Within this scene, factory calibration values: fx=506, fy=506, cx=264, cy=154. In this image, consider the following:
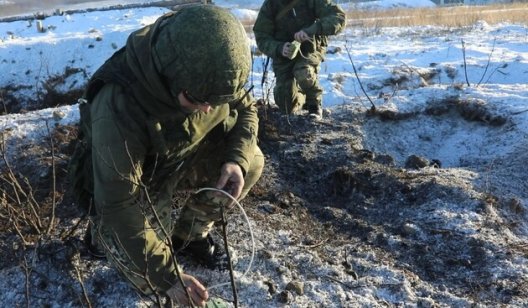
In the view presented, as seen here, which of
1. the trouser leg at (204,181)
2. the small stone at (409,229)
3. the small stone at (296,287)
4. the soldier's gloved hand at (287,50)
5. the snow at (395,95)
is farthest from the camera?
the soldier's gloved hand at (287,50)

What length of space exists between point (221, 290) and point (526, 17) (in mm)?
13634

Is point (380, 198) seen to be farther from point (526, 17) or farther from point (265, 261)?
point (526, 17)

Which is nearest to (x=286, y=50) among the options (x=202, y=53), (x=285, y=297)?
(x=285, y=297)

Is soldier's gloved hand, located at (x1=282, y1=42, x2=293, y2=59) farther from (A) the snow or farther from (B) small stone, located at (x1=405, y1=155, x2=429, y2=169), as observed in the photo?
(B) small stone, located at (x1=405, y1=155, x2=429, y2=169)

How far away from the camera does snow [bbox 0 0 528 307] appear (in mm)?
2758

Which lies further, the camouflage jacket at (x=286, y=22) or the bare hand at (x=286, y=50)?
the camouflage jacket at (x=286, y=22)

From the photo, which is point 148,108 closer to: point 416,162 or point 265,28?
point 416,162

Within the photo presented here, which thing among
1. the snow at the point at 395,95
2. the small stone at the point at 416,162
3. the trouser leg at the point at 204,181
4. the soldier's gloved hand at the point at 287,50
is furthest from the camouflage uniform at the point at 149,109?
the small stone at the point at 416,162

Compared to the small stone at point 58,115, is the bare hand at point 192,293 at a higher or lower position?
higher

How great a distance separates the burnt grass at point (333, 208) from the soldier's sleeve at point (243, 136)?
0.88 metres

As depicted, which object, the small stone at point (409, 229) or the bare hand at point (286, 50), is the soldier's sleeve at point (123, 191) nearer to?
the small stone at point (409, 229)

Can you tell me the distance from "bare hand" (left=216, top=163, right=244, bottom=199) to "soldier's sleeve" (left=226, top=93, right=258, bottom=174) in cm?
9

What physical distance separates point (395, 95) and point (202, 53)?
395 cm

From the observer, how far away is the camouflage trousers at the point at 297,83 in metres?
4.66
